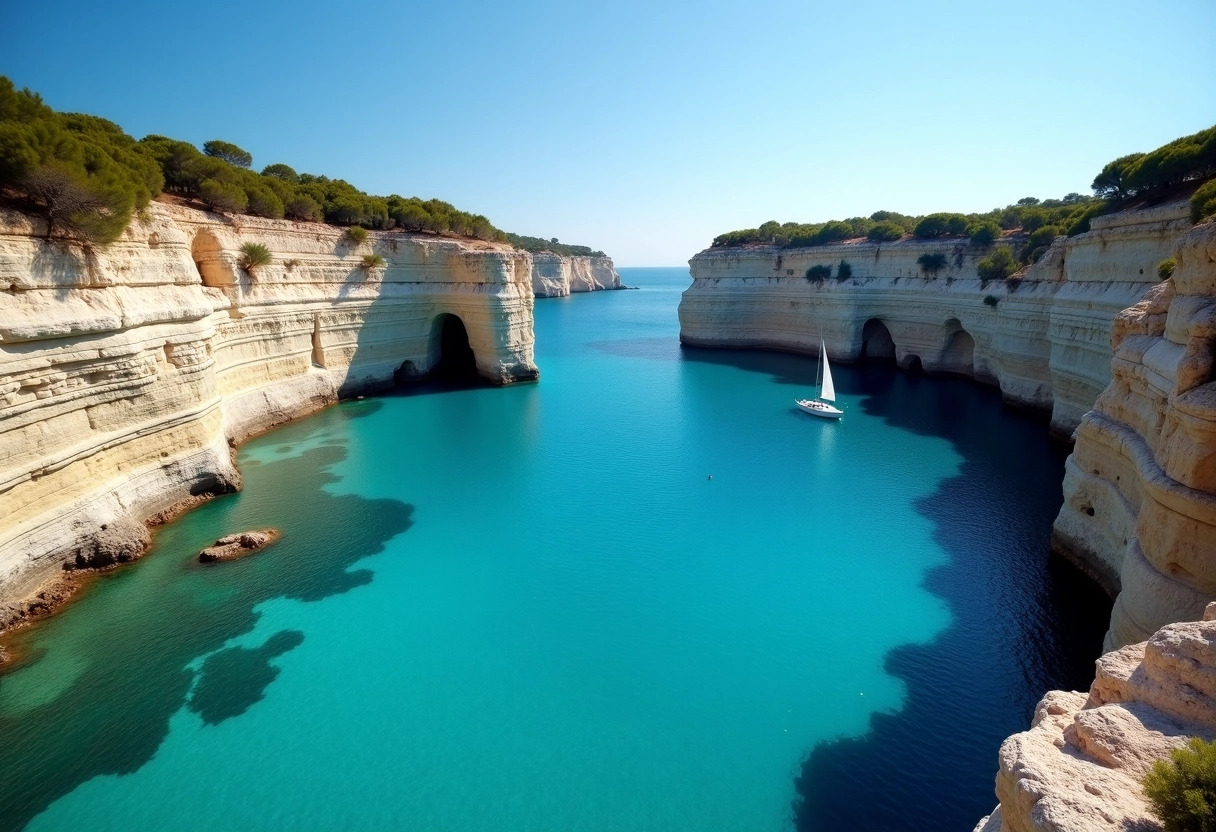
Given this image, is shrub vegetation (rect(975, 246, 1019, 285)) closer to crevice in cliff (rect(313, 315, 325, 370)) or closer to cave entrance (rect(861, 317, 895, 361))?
cave entrance (rect(861, 317, 895, 361))

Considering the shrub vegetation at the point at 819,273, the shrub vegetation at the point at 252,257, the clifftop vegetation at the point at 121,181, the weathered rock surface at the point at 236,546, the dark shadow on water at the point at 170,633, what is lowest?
the dark shadow on water at the point at 170,633

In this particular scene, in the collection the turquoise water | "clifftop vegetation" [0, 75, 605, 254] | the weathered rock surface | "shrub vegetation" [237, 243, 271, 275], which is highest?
"clifftop vegetation" [0, 75, 605, 254]

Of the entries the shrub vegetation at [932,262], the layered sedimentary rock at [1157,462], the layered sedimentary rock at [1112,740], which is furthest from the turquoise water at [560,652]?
the shrub vegetation at [932,262]

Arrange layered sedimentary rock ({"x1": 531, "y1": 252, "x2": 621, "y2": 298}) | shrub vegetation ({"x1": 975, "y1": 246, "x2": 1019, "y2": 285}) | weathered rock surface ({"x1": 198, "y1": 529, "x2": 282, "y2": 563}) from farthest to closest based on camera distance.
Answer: layered sedimentary rock ({"x1": 531, "y1": 252, "x2": 621, "y2": 298}) → shrub vegetation ({"x1": 975, "y1": 246, "x2": 1019, "y2": 285}) → weathered rock surface ({"x1": 198, "y1": 529, "x2": 282, "y2": 563})

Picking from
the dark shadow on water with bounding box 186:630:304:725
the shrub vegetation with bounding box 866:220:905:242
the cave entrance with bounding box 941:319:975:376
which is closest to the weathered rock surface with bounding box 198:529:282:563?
the dark shadow on water with bounding box 186:630:304:725

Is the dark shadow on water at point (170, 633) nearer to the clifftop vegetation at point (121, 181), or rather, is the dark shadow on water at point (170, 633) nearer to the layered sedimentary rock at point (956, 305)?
the clifftop vegetation at point (121, 181)

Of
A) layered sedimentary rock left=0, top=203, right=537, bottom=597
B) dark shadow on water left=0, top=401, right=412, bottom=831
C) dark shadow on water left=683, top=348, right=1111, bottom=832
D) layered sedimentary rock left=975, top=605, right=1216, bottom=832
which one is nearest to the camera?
layered sedimentary rock left=975, top=605, right=1216, bottom=832
